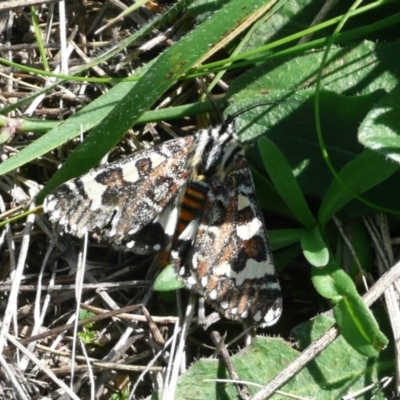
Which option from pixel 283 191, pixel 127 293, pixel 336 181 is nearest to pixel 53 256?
pixel 127 293

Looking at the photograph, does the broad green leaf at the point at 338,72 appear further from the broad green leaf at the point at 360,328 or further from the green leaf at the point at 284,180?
the broad green leaf at the point at 360,328

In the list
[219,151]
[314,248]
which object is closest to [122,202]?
[219,151]

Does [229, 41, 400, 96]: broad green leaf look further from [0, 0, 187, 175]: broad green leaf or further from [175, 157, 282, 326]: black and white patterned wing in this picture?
[0, 0, 187, 175]: broad green leaf

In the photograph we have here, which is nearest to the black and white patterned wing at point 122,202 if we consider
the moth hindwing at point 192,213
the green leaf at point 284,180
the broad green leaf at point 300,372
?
the moth hindwing at point 192,213

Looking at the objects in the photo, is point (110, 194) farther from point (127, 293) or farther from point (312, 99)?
point (312, 99)

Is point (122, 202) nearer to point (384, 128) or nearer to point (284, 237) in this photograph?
point (284, 237)

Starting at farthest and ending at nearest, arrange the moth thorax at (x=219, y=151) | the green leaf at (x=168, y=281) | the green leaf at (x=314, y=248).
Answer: the moth thorax at (x=219, y=151)
the green leaf at (x=168, y=281)
the green leaf at (x=314, y=248)

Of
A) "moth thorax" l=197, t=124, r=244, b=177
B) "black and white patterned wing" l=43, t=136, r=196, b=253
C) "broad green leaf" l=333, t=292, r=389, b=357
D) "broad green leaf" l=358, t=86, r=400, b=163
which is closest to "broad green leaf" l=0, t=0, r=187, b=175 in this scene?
"black and white patterned wing" l=43, t=136, r=196, b=253
